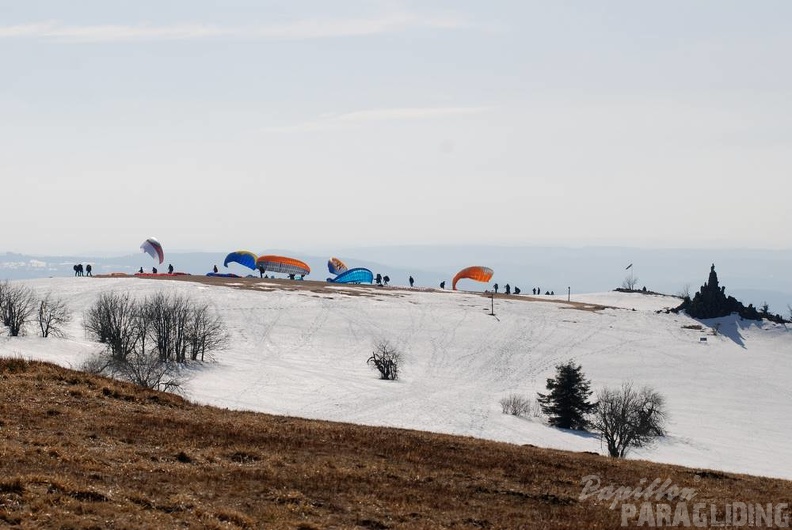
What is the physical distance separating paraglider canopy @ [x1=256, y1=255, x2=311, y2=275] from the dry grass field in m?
96.6

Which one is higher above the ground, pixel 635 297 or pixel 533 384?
pixel 635 297

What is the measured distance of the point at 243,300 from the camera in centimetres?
9262

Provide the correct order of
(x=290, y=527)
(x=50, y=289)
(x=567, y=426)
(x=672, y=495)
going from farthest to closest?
(x=50, y=289), (x=567, y=426), (x=672, y=495), (x=290, y=527)

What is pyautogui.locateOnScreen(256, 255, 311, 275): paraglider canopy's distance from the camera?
119488 mm

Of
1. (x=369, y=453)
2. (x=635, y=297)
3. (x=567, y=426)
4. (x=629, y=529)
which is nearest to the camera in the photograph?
(x=629, y=529)

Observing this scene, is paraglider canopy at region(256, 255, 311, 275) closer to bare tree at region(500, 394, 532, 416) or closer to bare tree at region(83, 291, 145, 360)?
bare tree at region(83, 291, 145, 360)

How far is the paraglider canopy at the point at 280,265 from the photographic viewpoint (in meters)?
119

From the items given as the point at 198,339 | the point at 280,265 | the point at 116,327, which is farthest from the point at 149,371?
the point at 280,265

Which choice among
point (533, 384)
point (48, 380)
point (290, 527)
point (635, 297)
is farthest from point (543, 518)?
point (635, 297)

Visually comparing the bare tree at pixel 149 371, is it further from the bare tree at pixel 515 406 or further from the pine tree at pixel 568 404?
the pine tree at pixel 568 404

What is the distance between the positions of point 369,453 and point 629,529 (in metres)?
6.86

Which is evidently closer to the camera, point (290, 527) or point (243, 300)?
point (290, 527)

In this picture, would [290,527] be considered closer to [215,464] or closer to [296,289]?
[215,464]

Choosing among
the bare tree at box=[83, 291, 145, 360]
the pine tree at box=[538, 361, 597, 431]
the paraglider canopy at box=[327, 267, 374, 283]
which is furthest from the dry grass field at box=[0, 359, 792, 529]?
the paraglider canopy at box=[327, 267, 374, 283]
